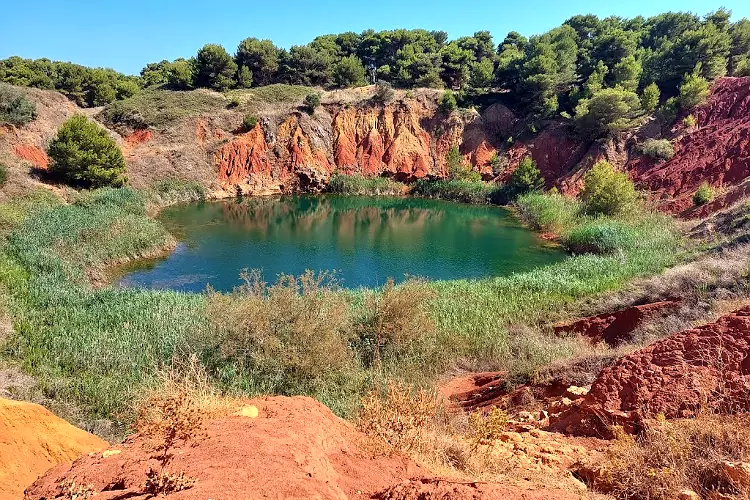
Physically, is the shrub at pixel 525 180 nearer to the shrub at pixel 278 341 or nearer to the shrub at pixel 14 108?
the shrub at pixel 278 341

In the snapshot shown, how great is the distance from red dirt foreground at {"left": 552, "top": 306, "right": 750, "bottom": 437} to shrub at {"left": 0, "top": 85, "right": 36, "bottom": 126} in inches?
1554

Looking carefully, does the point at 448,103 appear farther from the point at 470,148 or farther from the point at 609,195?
the point at 609,195

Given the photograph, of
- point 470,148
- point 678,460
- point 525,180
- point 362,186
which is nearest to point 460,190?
point 525,180

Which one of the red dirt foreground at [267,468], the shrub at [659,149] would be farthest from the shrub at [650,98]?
the red dirt foreground at [267,468]

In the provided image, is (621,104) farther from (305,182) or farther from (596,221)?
(305,182)

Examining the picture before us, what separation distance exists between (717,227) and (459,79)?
41.7m

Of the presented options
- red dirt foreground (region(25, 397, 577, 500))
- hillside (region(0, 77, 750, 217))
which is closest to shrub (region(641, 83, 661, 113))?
hillside (region(0, 77, 750, 217))

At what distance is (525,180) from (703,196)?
13.8 meters

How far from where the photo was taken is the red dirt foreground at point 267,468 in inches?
164

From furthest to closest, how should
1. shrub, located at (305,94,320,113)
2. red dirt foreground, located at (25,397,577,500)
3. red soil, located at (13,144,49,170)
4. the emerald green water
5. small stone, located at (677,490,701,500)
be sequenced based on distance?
shrub, located at (305,94,320,113) → red soil, located at (13,144,49,170) → the emerald green water → small stone, located at (677,490,701,500) → red dirt foreground, located at (25,397,577,500)

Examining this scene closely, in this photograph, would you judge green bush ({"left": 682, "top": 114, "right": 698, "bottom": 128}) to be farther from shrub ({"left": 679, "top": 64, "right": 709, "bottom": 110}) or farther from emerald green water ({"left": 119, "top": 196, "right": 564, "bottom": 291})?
emerald green water ({"left": 119, "top": 196, "right": 564, "bottom": 291})

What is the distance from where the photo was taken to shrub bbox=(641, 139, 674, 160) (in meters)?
36.1

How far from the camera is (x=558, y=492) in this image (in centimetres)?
448

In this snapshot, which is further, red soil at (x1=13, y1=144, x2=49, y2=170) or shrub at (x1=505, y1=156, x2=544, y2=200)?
shrub at (x1=505, y1=156, x2=544, y2=200)
